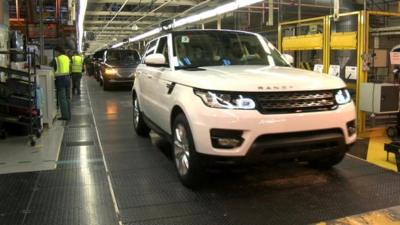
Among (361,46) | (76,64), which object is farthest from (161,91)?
(76,64)

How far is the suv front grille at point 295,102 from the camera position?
4250mm

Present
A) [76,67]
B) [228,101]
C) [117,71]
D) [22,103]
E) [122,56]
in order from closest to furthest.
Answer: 1. [228,101]
2. [22,103]
3. [76,67]
4. [117,71]
5. [122,56]

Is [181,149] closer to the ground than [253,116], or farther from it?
closer to the ground

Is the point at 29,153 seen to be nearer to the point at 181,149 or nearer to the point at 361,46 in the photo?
the point at 181,149

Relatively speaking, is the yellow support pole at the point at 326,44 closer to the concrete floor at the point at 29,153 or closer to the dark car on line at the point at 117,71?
the concrete floor at the point at 29,153

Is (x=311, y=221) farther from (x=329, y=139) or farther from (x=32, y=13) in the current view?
(x=32, y=13)

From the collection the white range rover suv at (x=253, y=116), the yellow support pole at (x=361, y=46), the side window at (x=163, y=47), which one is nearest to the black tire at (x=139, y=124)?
the side window at (x=163, y=47)

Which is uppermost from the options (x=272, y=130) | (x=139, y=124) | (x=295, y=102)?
(x=295, y=102)

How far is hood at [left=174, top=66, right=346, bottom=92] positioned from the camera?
4273 millimetres

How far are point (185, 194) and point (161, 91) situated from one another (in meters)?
1.55

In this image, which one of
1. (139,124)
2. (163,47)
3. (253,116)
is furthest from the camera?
(139,124)

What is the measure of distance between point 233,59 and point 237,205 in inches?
82.8

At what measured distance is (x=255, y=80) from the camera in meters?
4.38

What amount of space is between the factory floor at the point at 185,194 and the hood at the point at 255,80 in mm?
1164
